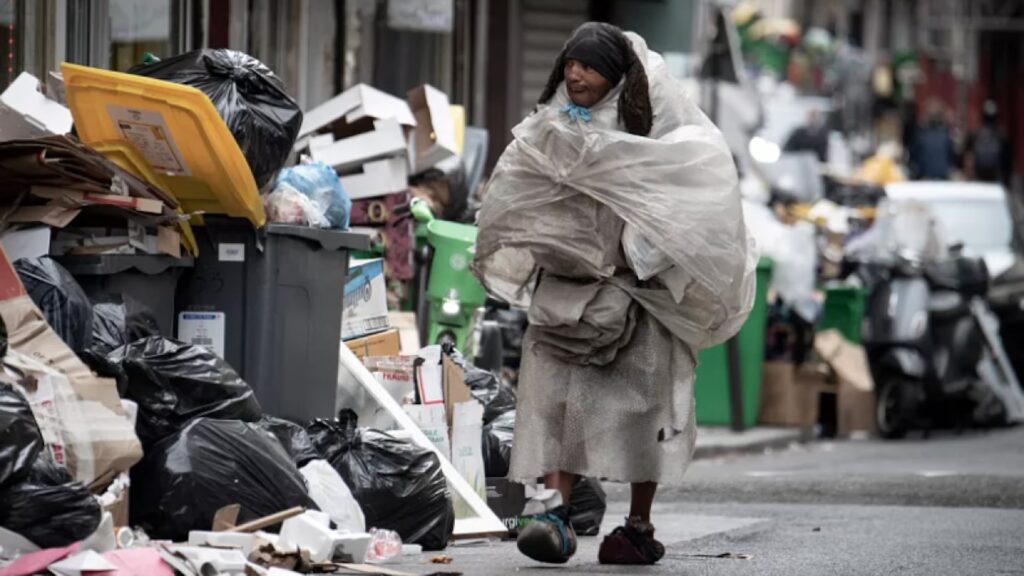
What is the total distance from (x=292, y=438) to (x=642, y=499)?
129cm

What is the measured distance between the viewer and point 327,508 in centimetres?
739

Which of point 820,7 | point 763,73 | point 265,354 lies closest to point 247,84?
point 265,354

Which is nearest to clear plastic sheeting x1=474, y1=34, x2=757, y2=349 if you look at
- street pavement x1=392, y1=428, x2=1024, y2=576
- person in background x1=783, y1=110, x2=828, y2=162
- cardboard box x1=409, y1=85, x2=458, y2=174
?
street pavement x1=392, y1=428, x2=1024, y2=576

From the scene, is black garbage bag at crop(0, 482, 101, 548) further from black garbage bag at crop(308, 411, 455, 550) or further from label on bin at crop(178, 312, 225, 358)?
label on bin at crop(178, 312, 225, 358)

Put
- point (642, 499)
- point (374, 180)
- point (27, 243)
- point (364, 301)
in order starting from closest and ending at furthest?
point (642, 499), point (27, 243), point (364, 301), point (374, 180)

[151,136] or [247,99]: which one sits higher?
[247,99]

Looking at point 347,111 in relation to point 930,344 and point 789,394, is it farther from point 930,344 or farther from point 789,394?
point 930,344

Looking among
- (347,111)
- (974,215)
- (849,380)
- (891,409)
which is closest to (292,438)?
(347,111)

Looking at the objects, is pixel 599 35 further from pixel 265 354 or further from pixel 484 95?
pixel 484 95

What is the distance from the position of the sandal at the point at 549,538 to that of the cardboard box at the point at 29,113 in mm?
2580

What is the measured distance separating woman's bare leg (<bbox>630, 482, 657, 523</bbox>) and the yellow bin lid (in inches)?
72.3

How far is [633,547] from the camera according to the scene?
7.24 meters

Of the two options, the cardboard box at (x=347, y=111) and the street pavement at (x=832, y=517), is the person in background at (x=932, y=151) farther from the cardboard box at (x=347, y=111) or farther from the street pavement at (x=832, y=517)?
the cardboard box at (x=347, y=111)

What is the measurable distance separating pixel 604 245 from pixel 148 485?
164 centimetres
